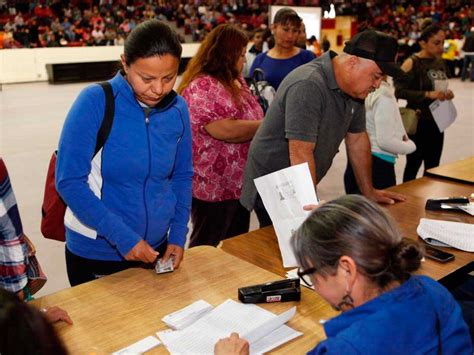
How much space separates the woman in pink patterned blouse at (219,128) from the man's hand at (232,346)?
1357 millimetres

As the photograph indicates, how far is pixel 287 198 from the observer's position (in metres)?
1.80

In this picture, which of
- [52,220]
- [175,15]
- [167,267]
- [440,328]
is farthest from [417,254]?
[175,15]

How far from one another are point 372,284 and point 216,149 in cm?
156

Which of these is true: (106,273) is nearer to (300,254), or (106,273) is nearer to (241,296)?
(241,296)

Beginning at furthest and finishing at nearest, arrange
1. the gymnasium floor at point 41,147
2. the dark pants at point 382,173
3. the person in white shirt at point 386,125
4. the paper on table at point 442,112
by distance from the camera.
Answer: the paper on table at point 442,112
the gymnasium floor at point 41,147
the dark pants at point 382,173
the person in white shirt at point 386,125

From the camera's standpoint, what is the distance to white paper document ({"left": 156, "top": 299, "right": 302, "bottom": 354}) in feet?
4.38

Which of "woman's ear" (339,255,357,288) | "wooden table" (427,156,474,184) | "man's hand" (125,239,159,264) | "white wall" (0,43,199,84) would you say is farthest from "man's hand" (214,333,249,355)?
"white wall" (0,43,199,84)

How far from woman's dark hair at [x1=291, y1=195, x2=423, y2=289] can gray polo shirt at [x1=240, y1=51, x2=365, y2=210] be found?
0.87 m

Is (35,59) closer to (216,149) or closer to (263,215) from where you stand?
(216,149)

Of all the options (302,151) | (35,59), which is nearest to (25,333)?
(302,151)

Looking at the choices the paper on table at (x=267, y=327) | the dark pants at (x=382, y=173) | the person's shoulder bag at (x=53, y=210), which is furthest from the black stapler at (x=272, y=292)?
the dark pants at (x=382, y=173)

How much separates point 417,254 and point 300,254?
24cm

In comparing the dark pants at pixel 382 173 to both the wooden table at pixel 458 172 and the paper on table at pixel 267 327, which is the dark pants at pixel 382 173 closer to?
the wooden table at pixel 458 172

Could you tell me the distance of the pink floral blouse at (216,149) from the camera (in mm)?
2477
